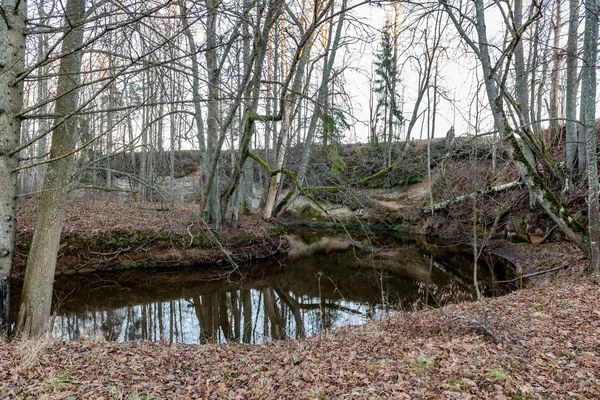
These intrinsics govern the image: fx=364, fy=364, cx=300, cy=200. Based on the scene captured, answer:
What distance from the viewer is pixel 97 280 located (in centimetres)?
991

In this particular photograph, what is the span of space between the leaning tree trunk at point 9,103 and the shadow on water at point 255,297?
306 centimetres

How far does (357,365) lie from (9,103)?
4358mm

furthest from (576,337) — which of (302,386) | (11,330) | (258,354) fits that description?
(11,330)

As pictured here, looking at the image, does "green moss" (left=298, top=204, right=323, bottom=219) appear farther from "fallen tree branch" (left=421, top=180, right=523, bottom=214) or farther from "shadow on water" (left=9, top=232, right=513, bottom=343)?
"shadow on water" (left=9, top=232, right=513, bottom=343)

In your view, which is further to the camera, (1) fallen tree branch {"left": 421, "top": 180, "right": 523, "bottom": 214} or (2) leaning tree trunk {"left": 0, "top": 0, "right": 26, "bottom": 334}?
(1) fallen tree branch {"left": 421, "top": 180, "right": 523, "bottom": 214}

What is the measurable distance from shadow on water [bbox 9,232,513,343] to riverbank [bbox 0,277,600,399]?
207cm

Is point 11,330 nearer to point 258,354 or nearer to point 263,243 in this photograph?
point 258,354

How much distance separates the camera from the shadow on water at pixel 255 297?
7258mm

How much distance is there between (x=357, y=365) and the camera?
3.81 metres

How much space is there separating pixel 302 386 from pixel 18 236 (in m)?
9.92

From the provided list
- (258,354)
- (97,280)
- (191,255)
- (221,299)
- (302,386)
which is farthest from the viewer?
(191,255)

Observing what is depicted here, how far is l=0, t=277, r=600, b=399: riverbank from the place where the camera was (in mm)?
2967

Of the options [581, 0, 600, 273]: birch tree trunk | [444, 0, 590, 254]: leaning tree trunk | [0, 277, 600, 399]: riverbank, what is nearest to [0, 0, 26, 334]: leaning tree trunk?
[0, 277, 600, 399]: riverbank

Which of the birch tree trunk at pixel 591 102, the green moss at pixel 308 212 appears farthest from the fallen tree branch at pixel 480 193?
the green moss at pixel 308 212
